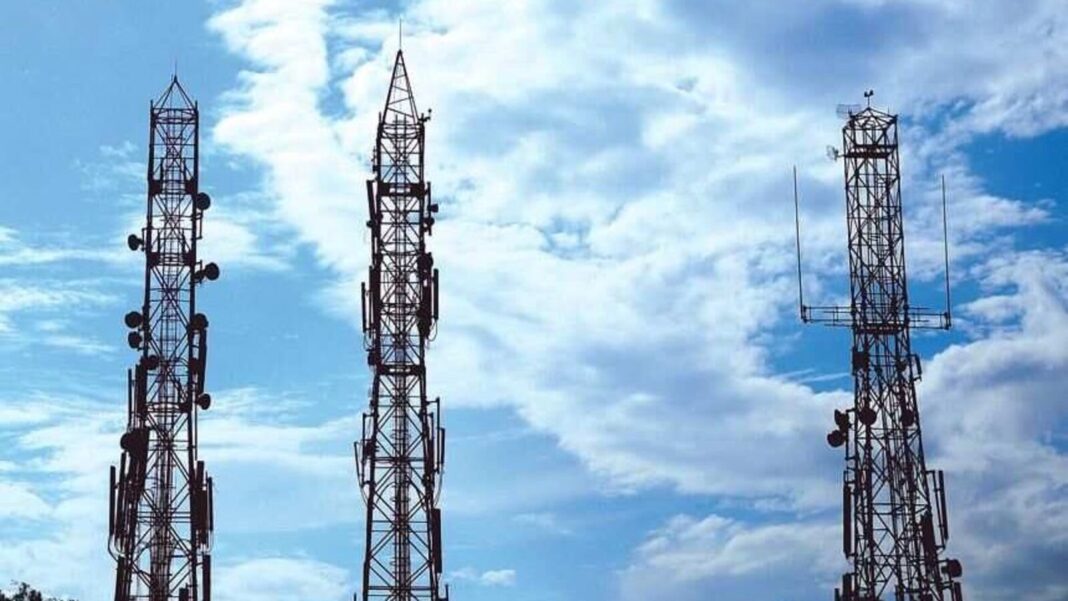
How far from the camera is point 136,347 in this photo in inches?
3735

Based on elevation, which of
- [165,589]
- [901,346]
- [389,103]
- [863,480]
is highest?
[389,103]

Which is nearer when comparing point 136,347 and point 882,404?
point 136,347

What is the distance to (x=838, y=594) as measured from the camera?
99.3 m

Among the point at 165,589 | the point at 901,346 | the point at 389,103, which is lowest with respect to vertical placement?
the point at 165,589

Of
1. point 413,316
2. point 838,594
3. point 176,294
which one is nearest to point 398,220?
point 413,316

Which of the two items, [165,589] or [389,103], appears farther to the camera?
[389,103]

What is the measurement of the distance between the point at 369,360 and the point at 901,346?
27307 mm

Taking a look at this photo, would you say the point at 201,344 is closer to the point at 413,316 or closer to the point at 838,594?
the point at 413,316

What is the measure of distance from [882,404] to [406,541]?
2554 cm

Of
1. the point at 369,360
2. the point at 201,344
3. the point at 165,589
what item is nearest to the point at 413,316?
the point at 369,360

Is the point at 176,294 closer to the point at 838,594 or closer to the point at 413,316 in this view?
the point at 413,316

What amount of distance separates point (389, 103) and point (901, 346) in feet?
94.6

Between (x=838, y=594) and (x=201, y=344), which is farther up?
(x=201, y=344)

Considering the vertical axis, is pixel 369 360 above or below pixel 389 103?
below
